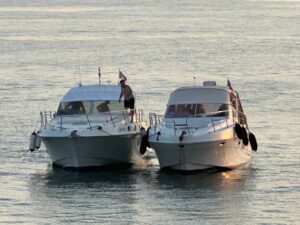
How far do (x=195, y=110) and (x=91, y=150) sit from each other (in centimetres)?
341

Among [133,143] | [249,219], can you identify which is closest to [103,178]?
[133,143]

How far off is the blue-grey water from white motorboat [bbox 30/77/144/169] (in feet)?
1.58

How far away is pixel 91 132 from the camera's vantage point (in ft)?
132

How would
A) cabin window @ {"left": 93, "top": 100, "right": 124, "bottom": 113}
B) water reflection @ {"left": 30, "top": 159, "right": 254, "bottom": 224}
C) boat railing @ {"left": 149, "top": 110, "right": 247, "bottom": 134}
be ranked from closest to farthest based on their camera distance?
1. water reflection @ {"left": 30, "top": 159, "right": 254, "bottom": 224}
2. boat railing @ {"left": 149, "top": 110, "right": 247, "bottom": 134}
3. cabin window @ {"left": 93, "top": 100, "right": 124, "bottom": 113}

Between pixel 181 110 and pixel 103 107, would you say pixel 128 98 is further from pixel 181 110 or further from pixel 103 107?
pixel 181 110

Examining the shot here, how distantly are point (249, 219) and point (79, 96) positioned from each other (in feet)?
33.9

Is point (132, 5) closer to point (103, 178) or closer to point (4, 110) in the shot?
point (4, 110)

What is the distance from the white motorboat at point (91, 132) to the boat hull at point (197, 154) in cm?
145

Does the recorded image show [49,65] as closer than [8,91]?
No

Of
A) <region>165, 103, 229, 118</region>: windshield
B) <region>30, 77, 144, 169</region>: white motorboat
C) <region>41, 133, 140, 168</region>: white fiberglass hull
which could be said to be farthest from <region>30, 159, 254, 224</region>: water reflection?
<region>165, 103, 229, 118</region>: windshield

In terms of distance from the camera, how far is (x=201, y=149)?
3962 cm

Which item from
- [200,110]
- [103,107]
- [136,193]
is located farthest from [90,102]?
[136,193]

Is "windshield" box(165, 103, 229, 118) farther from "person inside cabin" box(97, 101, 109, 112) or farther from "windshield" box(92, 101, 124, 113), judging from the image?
"person inside cabin" box(97, 101, 109, 112)

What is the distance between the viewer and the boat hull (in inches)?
1555
